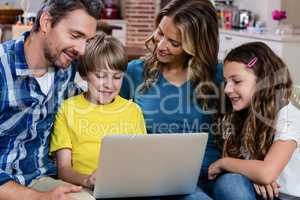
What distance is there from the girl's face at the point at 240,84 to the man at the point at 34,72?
50 cm

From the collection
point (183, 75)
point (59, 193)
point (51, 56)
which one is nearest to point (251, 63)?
point (183, 75)

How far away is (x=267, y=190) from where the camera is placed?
150cm

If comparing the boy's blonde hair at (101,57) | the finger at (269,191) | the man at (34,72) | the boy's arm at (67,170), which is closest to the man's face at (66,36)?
the man at (34,72)

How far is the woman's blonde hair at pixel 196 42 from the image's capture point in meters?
1.78

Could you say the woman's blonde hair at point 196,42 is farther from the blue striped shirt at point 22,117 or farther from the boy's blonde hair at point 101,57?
the blue striped shirt at point 22,117

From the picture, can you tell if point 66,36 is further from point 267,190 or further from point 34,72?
point 267,190

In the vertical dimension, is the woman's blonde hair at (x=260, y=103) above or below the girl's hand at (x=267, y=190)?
above

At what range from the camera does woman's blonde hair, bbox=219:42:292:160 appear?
159cm

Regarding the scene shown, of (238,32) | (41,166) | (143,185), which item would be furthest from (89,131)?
(238,32)

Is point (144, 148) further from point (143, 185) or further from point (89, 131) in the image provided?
point (89, 131)

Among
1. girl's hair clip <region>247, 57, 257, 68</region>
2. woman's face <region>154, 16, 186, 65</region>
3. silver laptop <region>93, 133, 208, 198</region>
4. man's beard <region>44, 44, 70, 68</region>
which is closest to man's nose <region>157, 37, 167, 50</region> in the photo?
woman's face <region>154, 16, 186, 65</region>

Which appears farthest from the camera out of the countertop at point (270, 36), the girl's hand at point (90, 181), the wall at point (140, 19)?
the wall at point (140, 19)

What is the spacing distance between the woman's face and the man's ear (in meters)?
0.48

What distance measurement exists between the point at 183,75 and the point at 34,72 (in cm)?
62
